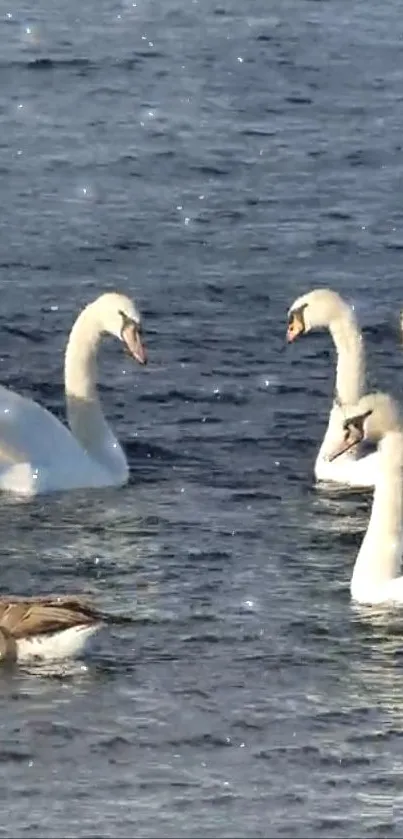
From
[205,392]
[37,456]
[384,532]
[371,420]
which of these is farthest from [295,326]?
[384,532]

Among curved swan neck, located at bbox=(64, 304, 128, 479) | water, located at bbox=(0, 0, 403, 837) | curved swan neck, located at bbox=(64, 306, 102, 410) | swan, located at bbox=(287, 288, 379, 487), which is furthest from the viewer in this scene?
curved swan neck, located at bbox=(64, 306, 102, 410)

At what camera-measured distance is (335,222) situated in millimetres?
20000

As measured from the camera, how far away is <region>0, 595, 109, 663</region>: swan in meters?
11.9

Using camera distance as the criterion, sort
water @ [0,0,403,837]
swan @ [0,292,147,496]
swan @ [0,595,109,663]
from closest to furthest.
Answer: water @ [0,0,403,837], swan @ [0,595,109,663], swan @ [0,292,147,496]

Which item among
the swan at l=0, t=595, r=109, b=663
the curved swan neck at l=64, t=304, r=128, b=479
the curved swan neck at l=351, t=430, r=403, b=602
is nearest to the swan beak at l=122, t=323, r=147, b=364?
the curved swan neck at l=64, t=304, r=128, b=479

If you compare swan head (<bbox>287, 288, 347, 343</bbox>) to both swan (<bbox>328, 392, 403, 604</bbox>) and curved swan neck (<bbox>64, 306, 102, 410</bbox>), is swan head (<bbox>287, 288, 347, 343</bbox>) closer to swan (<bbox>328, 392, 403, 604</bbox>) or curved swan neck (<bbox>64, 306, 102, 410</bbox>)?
curved swan neck (<bbox>64, 306, 102, 410</bbox>)

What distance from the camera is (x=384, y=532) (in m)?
13.3

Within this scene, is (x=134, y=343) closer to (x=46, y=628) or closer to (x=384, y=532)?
(x=384, y=532)

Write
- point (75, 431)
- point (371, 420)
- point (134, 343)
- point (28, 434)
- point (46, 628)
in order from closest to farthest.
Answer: point (46, 628)
point (371, 420)
point (28, 434)
point (134, 343)
point (75, 431)

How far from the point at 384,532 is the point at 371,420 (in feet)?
2.04

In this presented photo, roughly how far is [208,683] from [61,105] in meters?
12.3

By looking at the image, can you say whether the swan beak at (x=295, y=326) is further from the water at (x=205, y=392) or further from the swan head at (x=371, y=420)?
the swan head at (x=371, y=420)

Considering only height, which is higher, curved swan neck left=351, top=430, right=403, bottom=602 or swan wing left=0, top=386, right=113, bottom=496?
curved swan neck left=351, top=430, right=403, bottom=602

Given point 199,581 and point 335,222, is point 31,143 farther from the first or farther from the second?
point 199,581
